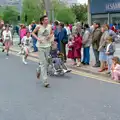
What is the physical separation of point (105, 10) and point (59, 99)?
29498mm

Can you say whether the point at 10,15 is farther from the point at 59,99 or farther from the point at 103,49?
the point at 59,99

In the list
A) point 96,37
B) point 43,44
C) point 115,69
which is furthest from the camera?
point 96,37

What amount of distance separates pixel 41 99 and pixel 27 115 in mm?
1523

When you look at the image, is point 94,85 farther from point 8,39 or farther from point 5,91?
point 8,39

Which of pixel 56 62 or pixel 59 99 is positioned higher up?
pixel 56 62

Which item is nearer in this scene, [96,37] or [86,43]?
[96,37]

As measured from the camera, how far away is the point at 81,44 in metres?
14.9

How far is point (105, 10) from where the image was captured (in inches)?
1481

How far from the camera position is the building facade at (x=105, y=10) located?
120ft

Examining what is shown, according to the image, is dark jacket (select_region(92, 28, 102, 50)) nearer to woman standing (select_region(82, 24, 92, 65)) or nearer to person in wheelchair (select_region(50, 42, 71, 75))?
woman standing (select_region(82, 24, 92, 65))

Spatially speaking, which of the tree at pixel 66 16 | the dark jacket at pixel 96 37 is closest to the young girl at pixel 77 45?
the dark jacket at pixel 96 37

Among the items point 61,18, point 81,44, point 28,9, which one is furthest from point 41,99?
point 28,9

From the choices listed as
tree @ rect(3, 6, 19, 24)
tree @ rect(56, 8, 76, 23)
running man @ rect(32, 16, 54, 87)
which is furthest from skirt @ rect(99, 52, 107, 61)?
tree @ rect(3, 6, 19, 24)

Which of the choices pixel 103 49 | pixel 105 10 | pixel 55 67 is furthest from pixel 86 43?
pixel 105 10
